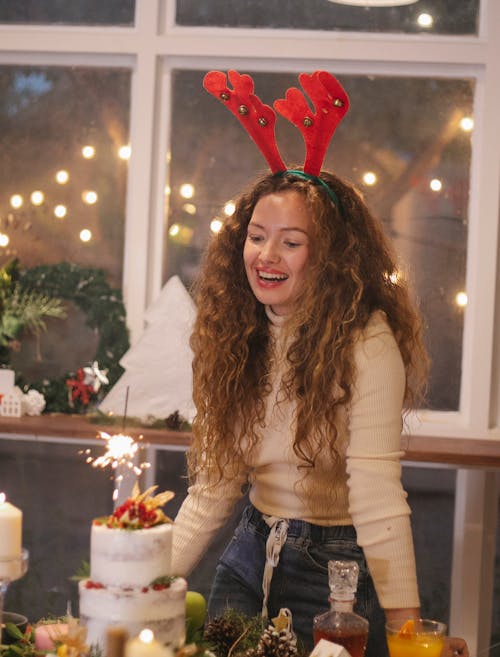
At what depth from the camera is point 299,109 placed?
187 centimetres

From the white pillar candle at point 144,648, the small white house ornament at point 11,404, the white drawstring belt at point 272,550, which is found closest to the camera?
the white pillar candle at point 144,648

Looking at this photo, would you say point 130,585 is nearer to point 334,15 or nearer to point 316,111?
point 316,111

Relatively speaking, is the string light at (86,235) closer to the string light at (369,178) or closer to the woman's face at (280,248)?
the string light at (369,178)

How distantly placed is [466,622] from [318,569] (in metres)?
1.46

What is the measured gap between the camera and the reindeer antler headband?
184 cm

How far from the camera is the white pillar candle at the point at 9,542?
3.95ft

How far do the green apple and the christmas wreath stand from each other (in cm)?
209

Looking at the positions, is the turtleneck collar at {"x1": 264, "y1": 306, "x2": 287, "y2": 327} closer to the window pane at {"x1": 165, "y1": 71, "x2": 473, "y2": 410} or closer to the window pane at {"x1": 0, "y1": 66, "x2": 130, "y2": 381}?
the window pane at {"x1": 165, "y1": 71, "x2": 473, "y2": 410}

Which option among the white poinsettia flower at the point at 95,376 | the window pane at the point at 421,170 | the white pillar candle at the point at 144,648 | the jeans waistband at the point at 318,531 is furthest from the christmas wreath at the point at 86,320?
the white pillar candle at the point at 144,648

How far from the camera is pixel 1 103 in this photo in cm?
361

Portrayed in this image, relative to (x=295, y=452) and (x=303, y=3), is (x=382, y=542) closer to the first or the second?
(x=295, y=452)

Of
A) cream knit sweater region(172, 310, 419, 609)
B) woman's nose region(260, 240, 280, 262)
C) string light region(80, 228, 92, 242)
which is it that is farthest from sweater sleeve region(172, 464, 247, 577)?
string light region(80, 228, 92, 242)

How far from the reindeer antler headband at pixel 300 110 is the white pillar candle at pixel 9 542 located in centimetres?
92

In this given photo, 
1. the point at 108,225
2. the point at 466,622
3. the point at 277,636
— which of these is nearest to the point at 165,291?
the point at 108,225
